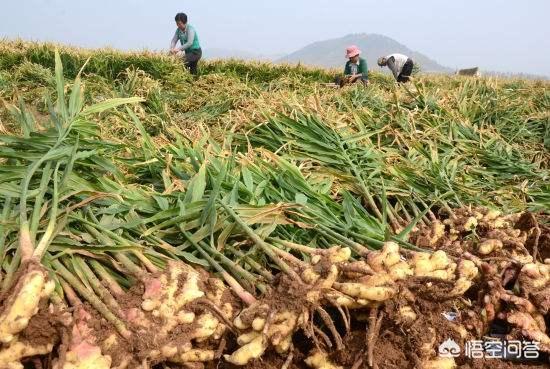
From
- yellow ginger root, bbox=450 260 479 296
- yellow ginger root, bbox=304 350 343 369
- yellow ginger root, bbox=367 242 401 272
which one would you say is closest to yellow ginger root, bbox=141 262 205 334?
yellow ginger root, bbox=304 350 343 369

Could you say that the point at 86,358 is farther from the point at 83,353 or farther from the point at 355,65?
the point at 355,65

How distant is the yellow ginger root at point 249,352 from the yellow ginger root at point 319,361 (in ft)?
0.67

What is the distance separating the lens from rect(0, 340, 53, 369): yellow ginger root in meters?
1.38

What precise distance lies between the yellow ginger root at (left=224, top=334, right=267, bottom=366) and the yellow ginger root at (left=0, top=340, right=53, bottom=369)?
21.0 inches

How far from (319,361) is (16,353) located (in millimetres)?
889

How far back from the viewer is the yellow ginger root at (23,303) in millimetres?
1359

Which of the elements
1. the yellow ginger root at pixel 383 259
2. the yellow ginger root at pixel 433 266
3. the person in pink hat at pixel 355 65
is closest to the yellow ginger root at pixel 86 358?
the yellow ginger root at pixel 383 259

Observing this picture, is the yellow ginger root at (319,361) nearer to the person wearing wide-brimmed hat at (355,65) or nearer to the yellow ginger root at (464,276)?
the yellow ginger root at (464,276)

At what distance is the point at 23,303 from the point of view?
1389 mm

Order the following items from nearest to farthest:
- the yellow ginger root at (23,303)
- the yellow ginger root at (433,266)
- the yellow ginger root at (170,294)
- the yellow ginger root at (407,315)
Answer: the yellow ginger root at (23,303)
the yellow ginger root at (170,294)
the yellow ginger root at (407,315)
the yellow ginger root at (433,266)

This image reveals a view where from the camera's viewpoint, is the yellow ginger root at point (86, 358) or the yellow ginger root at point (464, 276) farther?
the yellow ginger root at point (464, 276)

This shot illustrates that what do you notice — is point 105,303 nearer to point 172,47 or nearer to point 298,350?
point 298,350

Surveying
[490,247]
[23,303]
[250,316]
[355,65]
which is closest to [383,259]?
[250,316]

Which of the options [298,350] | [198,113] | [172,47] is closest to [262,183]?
[298,350]
